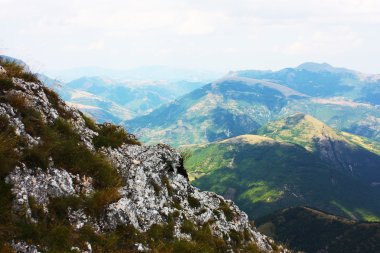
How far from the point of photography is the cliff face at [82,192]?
15320 mm

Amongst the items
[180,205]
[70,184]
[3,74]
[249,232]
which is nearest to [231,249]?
[180,205]

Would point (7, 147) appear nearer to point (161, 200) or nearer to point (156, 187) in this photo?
point (161, 200)

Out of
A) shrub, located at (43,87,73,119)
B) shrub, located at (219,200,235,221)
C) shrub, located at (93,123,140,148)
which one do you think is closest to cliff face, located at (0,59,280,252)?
shrub, located at (43,87,73,119)

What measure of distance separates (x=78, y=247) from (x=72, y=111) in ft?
47.4

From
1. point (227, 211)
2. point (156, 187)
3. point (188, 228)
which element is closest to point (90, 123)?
point (156, 187)

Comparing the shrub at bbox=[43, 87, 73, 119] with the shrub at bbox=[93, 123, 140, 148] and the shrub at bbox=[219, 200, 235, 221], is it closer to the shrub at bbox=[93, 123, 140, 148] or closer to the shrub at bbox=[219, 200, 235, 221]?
the shrub at bbox=[93, 123, 140, 148]

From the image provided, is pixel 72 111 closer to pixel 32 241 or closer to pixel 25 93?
pixel 25 93

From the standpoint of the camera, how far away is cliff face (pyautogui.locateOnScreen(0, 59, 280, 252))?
15.3 m

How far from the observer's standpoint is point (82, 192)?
61.2 feet

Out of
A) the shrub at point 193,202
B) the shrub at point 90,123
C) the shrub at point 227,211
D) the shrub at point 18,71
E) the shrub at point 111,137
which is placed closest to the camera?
the shrub at point 18,71

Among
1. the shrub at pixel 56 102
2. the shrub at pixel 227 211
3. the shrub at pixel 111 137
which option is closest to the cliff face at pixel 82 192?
the shrub at pixel 56 102

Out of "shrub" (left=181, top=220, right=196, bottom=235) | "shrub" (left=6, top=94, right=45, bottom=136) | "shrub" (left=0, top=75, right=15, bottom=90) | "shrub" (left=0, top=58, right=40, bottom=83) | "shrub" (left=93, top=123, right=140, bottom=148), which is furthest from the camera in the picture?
"shrub" (left=93, top=123, right=140, bottom=148)

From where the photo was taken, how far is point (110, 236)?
1712 centimetres

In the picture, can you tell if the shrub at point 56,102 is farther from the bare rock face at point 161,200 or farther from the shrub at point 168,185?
the shrub at point 168,185
